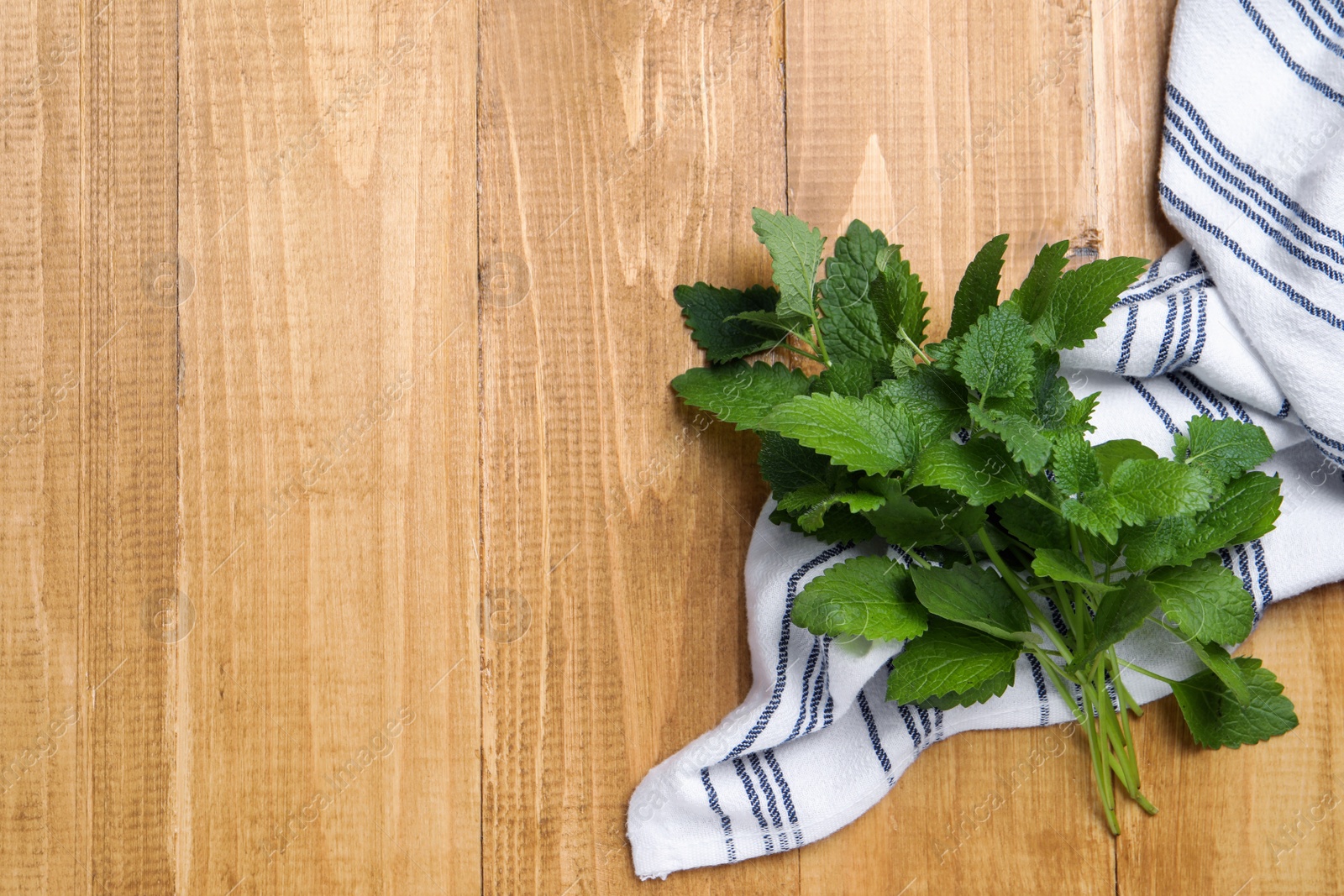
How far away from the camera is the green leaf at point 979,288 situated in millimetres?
553

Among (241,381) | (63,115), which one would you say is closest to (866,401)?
(241,381)

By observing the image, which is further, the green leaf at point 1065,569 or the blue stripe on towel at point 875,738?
the blue stripe on towel at point 875,738

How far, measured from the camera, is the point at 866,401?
537mm

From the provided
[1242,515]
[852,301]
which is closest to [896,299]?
[852,301]

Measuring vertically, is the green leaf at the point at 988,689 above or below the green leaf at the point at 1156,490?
below

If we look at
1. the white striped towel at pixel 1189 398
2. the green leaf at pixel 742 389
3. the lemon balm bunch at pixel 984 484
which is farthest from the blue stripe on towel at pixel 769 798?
the green leaf at pixel 742 389

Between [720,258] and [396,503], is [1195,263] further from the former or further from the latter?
[396,503]

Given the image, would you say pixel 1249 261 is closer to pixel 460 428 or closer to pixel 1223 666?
pixel 1223 666

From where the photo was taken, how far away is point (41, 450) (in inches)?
26.5

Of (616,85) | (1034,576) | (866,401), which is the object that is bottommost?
(1034,576)

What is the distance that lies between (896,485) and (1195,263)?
31 cm

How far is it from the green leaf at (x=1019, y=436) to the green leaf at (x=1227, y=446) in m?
0.13

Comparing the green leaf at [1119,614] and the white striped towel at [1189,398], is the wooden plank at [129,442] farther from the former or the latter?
the green leaf at [1119,614]

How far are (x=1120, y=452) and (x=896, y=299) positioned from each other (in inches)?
6.5
